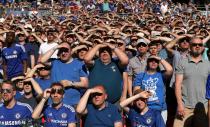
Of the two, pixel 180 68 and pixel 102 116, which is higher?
pixel 180 68

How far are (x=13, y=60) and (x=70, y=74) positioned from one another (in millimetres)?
3180

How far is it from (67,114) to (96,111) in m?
0.39

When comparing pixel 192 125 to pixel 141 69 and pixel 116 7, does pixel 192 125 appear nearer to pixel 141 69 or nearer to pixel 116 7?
pixel 141 69

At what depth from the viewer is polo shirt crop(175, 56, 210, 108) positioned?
299 inches

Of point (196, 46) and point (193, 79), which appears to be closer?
point (196, 46)

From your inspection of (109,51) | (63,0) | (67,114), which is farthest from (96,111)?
(63,0)

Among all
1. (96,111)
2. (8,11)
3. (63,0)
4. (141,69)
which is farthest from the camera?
(63,0)

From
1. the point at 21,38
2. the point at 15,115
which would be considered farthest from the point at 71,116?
the point at 21,38

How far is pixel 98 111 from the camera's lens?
22.0 ft

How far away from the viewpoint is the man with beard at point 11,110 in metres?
6.85

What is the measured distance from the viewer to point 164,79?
7.84 m

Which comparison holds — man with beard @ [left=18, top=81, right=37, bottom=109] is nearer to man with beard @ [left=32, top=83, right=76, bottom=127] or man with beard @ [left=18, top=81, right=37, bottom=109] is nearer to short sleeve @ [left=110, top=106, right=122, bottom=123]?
man with beard @ [left=32, top=83, right=76, bottom=127]

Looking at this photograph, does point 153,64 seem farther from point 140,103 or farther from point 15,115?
point 15,115

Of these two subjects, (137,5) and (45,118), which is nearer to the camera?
(45,118)
